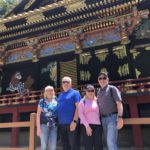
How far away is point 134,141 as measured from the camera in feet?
25.1

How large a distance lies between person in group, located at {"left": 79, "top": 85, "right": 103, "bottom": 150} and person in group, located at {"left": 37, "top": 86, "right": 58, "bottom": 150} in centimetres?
68

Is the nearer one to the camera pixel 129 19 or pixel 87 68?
pixel 129 19

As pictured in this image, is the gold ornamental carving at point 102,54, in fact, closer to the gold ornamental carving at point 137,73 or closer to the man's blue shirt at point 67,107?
the gold ornamental carving at point 137,73

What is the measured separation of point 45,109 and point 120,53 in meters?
6.04

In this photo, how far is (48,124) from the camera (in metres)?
5.02

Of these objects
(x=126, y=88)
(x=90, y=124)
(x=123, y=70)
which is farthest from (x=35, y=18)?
(x=90, y=124)

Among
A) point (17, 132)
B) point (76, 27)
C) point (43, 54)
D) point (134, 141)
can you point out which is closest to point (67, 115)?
point (134, 141)

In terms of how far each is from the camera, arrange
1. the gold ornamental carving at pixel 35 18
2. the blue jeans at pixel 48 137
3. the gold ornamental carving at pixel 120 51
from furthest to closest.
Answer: the gold ornamental carving at pixel 35 18
the gold ornamental carving at pixel 120 51
the blue jeans at pixel 48 137

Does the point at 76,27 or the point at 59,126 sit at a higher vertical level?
the point at 76,27

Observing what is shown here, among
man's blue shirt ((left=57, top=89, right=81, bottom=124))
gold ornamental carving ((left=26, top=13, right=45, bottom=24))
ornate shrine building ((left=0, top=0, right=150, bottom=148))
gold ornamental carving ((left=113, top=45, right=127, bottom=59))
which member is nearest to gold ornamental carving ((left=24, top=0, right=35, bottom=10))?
ornate shrine building ((left=0, top=0, right=150, bottom=148))

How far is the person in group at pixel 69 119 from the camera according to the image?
15.7 ft

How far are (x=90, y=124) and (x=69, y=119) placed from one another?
46cm

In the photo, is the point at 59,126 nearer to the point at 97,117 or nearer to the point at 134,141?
the point at 97,117

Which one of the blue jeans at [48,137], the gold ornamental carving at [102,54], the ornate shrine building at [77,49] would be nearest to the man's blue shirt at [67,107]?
the blue jeans at [48,137]
